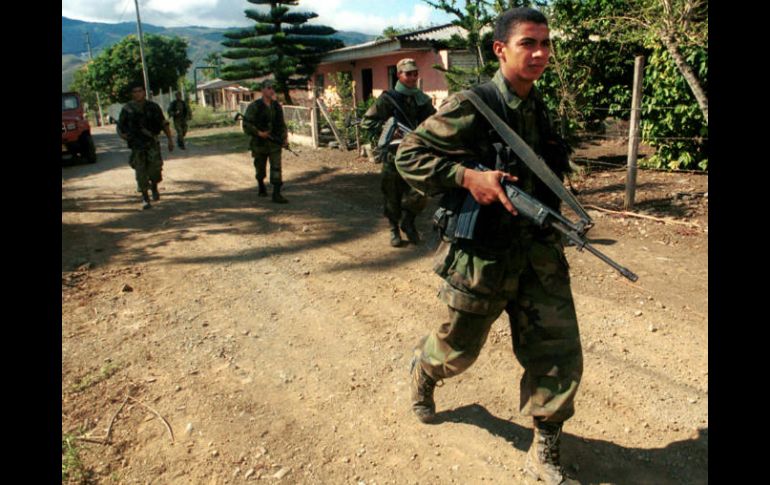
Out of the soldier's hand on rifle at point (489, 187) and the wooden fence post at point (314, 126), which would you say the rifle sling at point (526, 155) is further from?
the wooden fence post at point (314, 126)

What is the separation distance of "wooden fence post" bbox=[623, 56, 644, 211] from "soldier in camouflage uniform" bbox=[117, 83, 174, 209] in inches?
253

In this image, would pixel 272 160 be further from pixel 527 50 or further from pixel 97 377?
pixel 527 50

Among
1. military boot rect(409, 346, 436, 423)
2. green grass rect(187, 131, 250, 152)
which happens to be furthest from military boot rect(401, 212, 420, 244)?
green grass rect(187, 131, 250, 152)

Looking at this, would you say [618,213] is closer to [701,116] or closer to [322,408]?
[701,116]

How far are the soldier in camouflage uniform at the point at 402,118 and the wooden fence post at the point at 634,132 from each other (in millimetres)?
2515

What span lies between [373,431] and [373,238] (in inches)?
149

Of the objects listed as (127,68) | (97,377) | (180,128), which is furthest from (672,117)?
(127,68)

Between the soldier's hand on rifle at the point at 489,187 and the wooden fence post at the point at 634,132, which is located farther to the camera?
the wooden fence post at the point at 634,132

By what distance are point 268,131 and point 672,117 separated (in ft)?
20.4

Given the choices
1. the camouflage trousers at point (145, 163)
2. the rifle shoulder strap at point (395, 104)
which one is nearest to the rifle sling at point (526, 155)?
the rifle shoulder strap at point (395, 104)

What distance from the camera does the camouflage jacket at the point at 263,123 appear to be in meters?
8.71

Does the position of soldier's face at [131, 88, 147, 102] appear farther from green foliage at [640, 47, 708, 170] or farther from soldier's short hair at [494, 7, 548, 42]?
green foliage at [640, 47, 708, 170]

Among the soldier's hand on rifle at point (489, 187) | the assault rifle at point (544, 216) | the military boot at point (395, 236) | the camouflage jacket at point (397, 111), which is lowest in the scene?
the military boot at point (395, 236)
